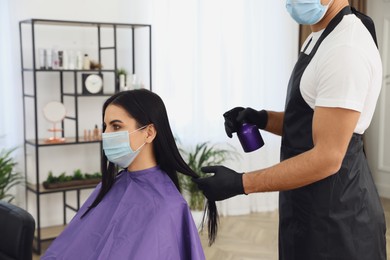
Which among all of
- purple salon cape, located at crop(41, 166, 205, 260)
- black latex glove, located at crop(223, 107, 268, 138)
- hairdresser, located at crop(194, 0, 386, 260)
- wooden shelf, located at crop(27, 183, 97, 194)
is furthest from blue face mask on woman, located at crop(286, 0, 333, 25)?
wooden shelf, located at crop(27, 183, 97, 194)

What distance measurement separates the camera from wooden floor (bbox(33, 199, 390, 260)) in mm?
3771

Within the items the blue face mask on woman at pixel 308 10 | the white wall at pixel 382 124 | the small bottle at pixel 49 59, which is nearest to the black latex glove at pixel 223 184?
the blue face mask on woman at pixel 308 10

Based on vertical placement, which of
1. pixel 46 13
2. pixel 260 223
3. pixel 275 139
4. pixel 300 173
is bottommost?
pixel 260 223

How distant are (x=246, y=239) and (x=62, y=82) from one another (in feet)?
5.83

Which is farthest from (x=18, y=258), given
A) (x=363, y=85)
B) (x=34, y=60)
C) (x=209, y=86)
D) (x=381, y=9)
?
(x=381, y=9)

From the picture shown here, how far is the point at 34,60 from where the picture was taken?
12.2ft

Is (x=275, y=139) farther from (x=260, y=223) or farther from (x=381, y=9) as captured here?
(x=381, y=9)

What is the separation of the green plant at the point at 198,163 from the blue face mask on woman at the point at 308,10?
2684mm

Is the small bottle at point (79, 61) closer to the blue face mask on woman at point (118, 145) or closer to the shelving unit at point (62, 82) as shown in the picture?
the shelving unit at point (62, 82)

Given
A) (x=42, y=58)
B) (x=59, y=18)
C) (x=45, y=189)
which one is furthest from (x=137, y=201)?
(x=59, y=18)

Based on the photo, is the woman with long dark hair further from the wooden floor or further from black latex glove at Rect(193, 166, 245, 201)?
the wooden floor

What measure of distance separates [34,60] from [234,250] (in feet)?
6.13

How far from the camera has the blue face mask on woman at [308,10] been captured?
1585 millimetres

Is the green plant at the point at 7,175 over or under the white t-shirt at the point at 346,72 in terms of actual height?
under
